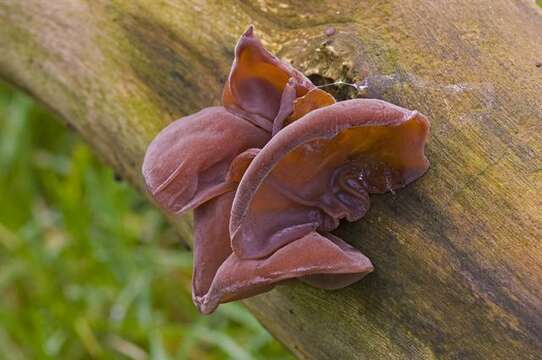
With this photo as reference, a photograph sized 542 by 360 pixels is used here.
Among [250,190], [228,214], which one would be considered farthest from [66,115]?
[250,190]

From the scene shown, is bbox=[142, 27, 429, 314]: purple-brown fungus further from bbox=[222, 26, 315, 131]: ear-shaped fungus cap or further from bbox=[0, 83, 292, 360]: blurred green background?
bbox=[0, 83, 292, 360]: blurred green background

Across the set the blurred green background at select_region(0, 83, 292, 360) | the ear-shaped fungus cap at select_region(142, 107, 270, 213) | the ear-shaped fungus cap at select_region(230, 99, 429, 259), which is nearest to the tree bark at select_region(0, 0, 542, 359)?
the ear-shaped fungus cap at select_region(230, 99, 429, 259)

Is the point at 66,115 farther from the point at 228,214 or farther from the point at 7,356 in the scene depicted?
the point at 7,356

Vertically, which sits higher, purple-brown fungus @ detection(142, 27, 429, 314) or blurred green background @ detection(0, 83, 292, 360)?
purple-brown fungus @ detection(142, 27, 429, 314)

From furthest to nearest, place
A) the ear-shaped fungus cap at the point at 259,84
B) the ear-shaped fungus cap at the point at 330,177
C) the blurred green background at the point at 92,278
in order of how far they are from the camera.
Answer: the blurred green background at the point at 92,278
the ear-shaped fungus cap at the point at 259,84
the ear-shaped fungus cap at the point at 330,177

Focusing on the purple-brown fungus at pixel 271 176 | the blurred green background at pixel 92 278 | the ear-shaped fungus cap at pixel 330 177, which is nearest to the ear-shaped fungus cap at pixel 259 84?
the purple-brown fungus at pixel 271 176

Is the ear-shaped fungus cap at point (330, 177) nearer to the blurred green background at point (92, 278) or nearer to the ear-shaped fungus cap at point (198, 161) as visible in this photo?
the ear-shaped fungus cap at point (198, 161)
